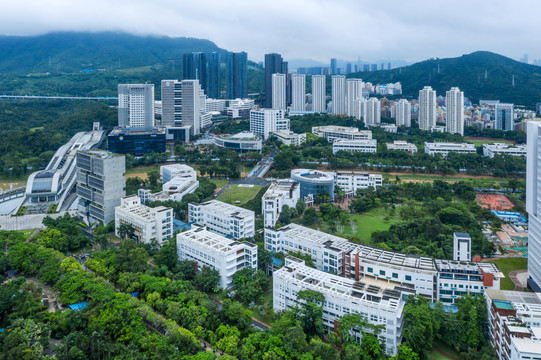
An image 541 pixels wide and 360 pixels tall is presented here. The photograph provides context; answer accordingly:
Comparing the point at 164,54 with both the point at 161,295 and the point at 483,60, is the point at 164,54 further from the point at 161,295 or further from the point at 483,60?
the point at 161,295

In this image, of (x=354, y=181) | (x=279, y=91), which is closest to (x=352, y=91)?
(x=279, y=91)

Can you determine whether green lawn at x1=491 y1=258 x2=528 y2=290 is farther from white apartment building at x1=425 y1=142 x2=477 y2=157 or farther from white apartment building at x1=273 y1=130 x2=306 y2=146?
white apartment building at x1=273 y1=130 x2=306 y2=146

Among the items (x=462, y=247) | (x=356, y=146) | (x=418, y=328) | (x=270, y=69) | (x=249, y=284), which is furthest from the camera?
(x=270, y=69)

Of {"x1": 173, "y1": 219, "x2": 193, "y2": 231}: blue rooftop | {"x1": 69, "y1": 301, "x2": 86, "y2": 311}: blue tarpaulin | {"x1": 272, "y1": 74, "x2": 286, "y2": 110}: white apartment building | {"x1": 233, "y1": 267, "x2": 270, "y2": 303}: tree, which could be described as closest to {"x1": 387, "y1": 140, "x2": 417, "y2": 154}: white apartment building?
{"x1": 272, "y1": 74, "x2": 286, "y2": 110}: white apartment building

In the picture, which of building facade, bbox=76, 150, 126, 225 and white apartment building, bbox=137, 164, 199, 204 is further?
white apartment building, bbox=137, 164, 199, 204

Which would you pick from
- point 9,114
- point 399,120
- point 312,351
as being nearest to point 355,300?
point 312,351

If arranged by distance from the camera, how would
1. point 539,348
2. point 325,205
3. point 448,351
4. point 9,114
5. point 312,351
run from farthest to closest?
point 9,114
point 325,205
point 448,351
point 312,351
point 539,348

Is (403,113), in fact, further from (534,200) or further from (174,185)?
(534,200)
